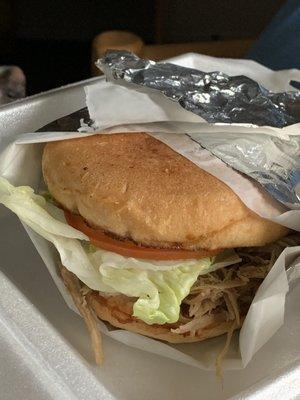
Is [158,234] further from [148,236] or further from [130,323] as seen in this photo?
[130,323]

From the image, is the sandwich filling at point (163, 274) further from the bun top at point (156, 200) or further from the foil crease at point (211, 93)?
the foil crease at point (211, 93)

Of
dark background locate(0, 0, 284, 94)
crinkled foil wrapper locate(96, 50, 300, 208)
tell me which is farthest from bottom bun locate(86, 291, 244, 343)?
dark background locate(0, 0, 284, 94)

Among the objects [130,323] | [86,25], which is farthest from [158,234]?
[86,25]

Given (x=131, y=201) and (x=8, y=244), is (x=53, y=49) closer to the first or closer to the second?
(x=8, y=244)

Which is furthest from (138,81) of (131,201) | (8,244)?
(8,244)

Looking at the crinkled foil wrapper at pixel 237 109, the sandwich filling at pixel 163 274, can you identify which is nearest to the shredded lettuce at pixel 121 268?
the sandwich filling at pixel 163 274

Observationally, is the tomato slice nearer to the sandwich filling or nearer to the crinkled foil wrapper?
the sandwich filling
